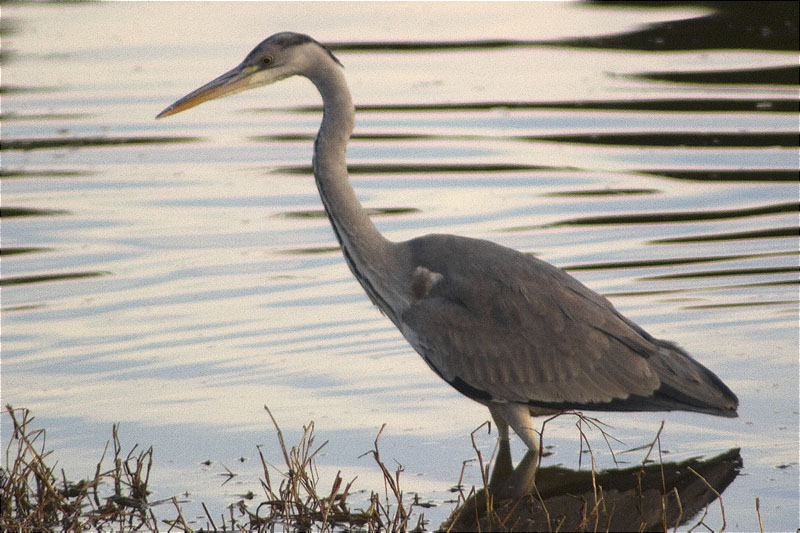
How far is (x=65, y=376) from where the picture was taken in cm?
762

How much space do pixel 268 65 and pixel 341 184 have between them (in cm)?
73

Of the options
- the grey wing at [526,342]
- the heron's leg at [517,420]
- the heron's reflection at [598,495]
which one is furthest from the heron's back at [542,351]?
the heron's reflection at [598,495]

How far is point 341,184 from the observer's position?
628cm

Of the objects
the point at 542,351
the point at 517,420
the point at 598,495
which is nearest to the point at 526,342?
the point at 542,351

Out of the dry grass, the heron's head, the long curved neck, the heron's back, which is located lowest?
the dry grass

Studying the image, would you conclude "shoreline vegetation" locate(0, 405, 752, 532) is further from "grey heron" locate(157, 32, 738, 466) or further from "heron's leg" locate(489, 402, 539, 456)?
"grey heron" locate(157, 32, 738, 466)

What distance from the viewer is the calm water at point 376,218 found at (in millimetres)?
6770

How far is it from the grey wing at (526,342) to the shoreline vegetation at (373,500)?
0.37 meters

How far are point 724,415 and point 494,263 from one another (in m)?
1.38

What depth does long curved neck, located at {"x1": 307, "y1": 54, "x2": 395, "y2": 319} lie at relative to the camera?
247 inches

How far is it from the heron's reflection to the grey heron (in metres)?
0.23

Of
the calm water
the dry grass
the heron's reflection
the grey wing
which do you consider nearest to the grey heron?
the grey wing

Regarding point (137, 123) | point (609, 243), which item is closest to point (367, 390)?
point (609, 243)

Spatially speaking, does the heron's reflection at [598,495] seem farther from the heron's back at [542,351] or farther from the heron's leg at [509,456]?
the heron's back at [542,351]
